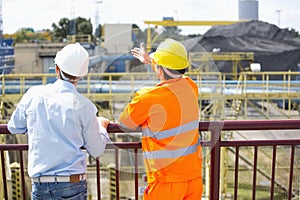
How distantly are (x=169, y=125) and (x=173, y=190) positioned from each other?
0.38 meters

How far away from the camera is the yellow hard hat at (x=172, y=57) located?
228cm

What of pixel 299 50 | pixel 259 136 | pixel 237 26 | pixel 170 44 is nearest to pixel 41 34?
pixel 237 26

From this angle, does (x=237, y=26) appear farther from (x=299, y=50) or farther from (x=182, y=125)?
(x=182, y=125)

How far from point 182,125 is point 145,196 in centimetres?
49

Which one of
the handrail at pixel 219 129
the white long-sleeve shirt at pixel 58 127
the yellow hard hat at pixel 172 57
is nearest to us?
the white long-sleeve shirt at pixel 58 127

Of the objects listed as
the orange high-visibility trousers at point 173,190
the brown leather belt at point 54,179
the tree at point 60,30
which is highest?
the tree at point 60,30

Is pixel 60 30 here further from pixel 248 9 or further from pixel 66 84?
pixel 66 84

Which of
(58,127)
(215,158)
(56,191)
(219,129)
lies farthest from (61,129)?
(215,158)

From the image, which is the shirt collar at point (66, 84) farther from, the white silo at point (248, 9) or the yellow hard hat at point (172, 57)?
the white silo at point (248, 9)

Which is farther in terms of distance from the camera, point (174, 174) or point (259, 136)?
point (259, 136)

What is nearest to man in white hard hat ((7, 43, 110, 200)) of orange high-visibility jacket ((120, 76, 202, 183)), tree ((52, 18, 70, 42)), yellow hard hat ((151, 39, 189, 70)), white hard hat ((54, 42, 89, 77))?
white hard hat ((54, 42, 89, 77))

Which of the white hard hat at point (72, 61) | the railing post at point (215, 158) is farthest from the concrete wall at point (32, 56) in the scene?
the white hard hat at point (72, 61)

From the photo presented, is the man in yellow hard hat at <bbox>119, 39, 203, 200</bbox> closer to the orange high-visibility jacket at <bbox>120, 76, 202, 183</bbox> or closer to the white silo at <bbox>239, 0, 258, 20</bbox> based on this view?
the orange high-visibility jacket at <bbox>120, 76, 202, 183</bbox>

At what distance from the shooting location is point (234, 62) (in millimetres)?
22500
